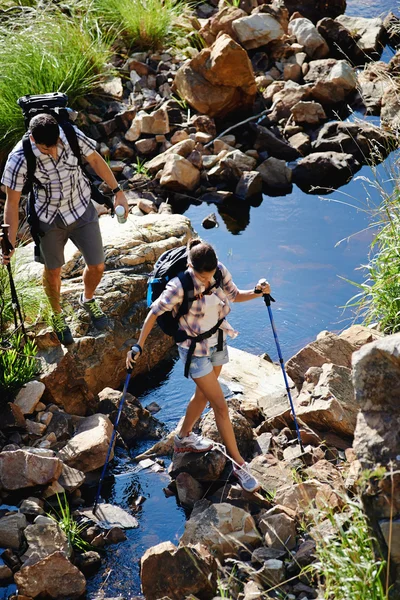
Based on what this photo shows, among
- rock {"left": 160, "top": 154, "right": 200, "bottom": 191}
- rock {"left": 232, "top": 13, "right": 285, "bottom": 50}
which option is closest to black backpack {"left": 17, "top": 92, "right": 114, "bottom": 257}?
rock {"left": 160, "top": 154, "right": 200, "bottom": 191}

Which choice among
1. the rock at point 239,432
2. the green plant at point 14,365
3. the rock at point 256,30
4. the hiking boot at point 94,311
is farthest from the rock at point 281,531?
the rock at point 256,30

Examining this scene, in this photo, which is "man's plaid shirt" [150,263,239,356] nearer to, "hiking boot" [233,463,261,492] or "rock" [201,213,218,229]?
"hiking boot" [233,463,261,492]

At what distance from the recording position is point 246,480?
5.66 m

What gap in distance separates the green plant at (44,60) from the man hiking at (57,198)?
3510 mm

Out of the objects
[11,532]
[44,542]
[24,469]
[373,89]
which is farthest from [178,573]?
[373,89]

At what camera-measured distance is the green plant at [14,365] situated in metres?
6.43

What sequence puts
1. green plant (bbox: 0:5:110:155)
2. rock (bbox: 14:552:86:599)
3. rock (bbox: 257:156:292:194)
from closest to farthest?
rock (bbox: 14:552:86:599), green plant (bbox: 0:5:110:155), rock (bbox: 257:156:292:194)

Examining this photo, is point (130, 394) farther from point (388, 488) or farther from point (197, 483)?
point (388, 488)

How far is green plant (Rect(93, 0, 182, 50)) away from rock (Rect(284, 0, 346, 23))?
2141 millimetres

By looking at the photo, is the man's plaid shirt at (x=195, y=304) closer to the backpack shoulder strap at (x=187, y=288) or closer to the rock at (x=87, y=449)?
the backpack shoulder strap at (x=187, y=288)

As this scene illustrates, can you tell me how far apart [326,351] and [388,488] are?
2.64 metres

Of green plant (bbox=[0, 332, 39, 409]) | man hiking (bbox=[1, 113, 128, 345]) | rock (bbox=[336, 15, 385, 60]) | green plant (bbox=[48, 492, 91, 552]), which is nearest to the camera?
green plant (bbox=[48, 492, 91, 552])

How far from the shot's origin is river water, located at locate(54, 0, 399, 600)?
5.76 m

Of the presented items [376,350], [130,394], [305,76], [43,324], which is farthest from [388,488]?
[305,76]
